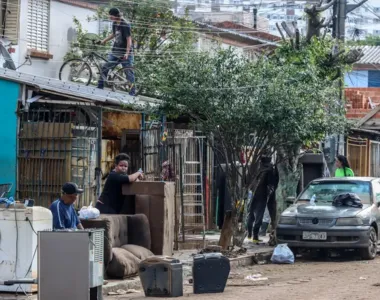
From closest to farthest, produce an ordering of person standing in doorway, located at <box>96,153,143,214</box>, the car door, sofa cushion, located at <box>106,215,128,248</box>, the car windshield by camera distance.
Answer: sofa cushion, located at <box>106,215,128,248</box>, person standing in doorway, located at <box>96,153,143,214</box>, the car door, the car windshield

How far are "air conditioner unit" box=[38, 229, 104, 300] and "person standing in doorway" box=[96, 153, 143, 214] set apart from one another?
4751 millimetres

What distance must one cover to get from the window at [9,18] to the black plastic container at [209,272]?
57.3 ft

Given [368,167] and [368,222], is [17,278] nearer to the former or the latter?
[368,222]

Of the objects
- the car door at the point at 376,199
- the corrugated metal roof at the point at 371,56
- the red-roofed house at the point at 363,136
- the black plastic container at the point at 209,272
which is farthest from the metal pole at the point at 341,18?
the corrugated metal roof at the point at 371,56

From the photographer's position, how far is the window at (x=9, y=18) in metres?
29.3

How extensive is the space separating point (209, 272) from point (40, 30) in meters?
19.0

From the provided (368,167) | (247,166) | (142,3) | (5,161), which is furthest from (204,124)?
(368,167)

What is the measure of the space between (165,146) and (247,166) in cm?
193

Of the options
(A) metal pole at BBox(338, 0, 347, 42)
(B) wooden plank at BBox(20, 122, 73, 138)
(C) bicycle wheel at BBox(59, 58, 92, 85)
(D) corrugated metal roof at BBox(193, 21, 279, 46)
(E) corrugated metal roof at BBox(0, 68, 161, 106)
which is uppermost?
(D) corrugated metal roof at BBox(193, 21, 279, 46)

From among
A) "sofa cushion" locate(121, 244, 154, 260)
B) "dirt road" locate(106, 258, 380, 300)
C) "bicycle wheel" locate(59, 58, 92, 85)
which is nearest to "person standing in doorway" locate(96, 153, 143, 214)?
"sofa cushion" locate(121, 244, 154, 260)

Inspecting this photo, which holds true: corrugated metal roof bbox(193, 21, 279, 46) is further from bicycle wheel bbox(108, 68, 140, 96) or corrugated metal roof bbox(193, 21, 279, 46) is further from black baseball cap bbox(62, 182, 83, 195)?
black baseball cap bbox(62, 182, 83, 195)

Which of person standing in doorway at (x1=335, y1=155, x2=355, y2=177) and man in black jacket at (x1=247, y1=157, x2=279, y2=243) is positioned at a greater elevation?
person standing in doorway at (x1=335, y1=155, x2=355, y2=177)

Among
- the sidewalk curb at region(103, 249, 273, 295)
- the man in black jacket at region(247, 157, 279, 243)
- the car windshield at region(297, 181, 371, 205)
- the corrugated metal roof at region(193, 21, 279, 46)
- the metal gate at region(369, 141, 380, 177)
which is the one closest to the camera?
the sidewalk curb at region(103, 249, 273, 295)

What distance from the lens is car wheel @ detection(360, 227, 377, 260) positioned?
58.9 ft
